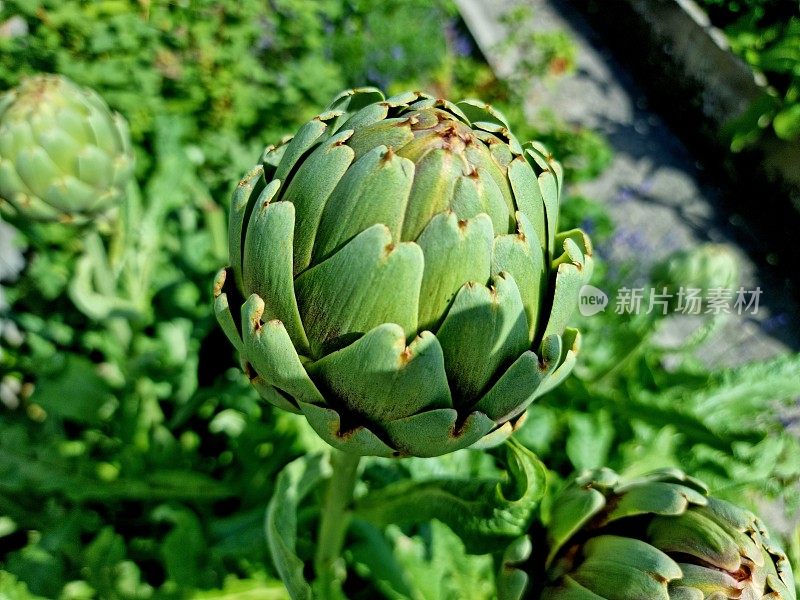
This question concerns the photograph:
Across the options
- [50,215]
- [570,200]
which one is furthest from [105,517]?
[570,200]

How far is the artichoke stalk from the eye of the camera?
62 cm

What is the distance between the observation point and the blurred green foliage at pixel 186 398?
99 cm

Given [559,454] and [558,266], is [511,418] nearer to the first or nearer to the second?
[558,266]

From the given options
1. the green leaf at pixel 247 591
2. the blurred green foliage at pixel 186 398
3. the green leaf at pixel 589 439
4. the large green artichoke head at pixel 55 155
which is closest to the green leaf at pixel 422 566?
the blurred green foliage at pixel 186 398

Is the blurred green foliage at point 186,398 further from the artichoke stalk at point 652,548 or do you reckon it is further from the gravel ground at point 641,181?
the gravel ground at point 641,181

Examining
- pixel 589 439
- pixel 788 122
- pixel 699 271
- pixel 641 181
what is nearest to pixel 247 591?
pixel 589 439

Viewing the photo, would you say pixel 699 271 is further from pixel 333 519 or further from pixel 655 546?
pixel 333 519

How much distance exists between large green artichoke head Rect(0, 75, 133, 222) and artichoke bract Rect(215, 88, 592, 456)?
52cm

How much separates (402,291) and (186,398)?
804 mm

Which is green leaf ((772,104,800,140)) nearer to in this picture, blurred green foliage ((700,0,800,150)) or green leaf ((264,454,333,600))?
blurred green foliage ((700,0,800,150))

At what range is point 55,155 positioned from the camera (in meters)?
0.95

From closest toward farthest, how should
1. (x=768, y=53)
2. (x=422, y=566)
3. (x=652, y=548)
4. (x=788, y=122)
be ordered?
(x=652, y=548) < (x=422, y=566) < (x=768, y=53) < (x=788, y=122)

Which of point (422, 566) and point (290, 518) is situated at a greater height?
point (290, 518)

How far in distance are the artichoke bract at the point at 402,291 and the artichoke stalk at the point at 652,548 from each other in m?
0.19
